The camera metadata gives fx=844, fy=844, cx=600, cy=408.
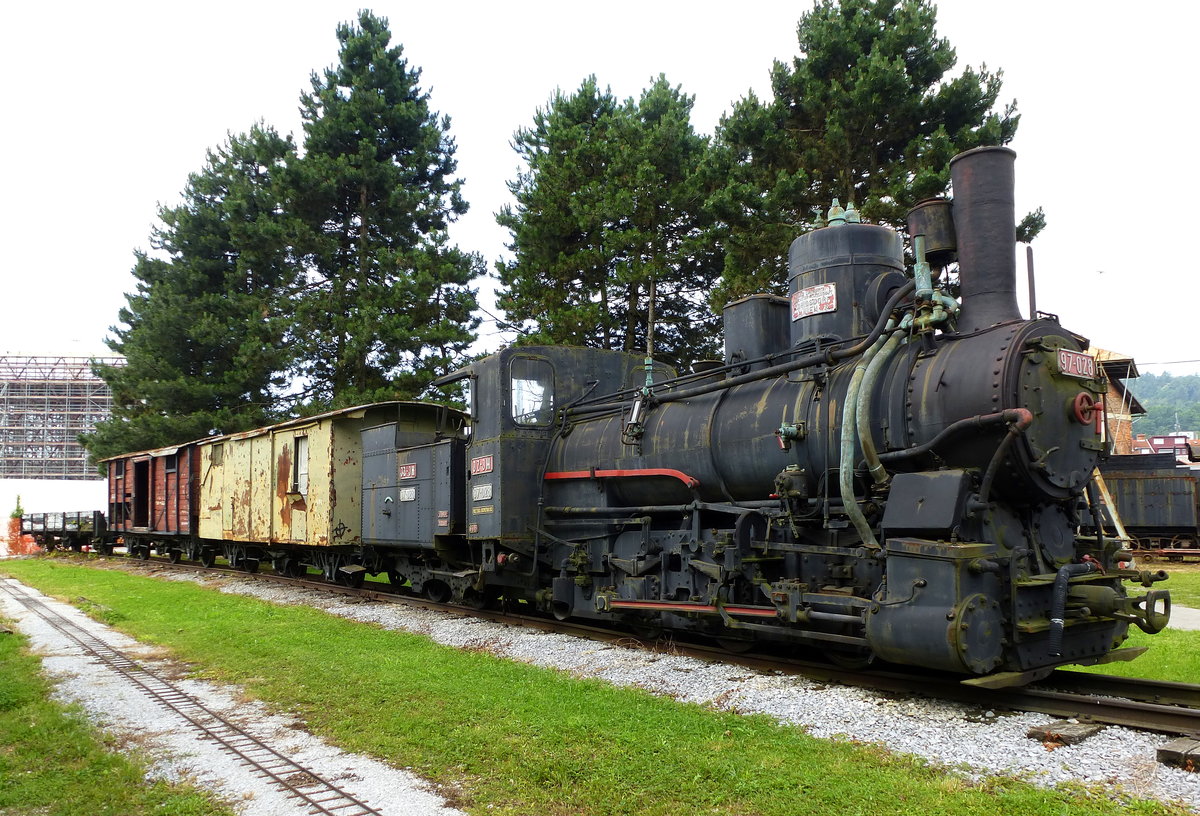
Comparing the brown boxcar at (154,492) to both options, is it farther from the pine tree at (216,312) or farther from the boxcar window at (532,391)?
the boxcar window at (532,391)

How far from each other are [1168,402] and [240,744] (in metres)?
172

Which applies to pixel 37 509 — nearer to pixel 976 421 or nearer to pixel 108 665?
pixel 108 665

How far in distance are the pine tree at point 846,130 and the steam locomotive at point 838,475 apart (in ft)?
26.0

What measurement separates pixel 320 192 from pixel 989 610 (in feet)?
77.8

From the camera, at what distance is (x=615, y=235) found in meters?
21.9

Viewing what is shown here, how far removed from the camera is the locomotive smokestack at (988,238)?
657 cm

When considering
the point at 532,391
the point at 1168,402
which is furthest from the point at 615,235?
the point at 1168,402

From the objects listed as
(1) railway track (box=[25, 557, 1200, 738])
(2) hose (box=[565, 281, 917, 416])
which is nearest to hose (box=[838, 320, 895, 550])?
(2) hose (box=[565, 281, 917, 416])

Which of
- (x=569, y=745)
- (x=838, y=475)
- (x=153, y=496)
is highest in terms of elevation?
(x=838, y=475)

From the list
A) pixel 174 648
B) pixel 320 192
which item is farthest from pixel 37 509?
pixel 174 648

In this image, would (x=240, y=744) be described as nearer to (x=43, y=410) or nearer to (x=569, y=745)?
(x=569, y=745)

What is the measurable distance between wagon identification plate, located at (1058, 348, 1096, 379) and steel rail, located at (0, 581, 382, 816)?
5393mm

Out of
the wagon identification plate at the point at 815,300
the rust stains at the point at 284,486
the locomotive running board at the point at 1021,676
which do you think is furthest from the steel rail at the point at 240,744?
the rust stains at the point at 284,486

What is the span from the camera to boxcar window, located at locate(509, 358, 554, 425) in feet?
35.5
